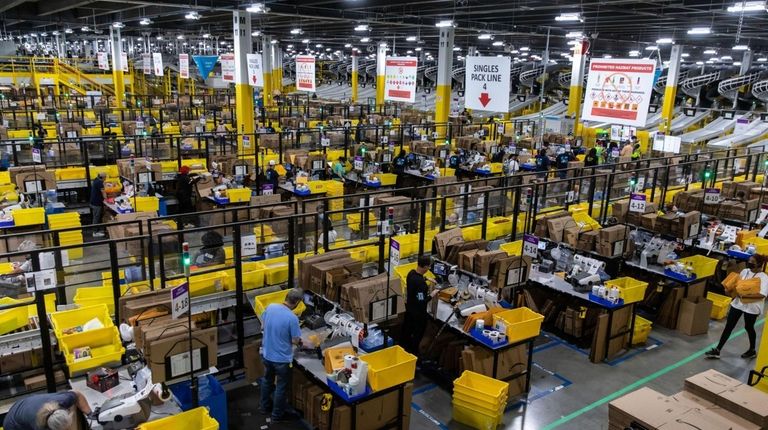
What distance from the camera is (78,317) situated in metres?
6.58

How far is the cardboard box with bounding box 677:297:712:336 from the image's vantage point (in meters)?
9.21

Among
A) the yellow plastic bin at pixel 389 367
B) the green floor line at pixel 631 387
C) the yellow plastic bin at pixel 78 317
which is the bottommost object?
the green floor line at pixel 631 387

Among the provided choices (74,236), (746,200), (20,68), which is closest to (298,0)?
(74,236)

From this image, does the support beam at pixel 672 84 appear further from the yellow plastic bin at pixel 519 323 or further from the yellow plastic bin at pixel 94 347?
the yellow plastic bin at pixel 94 347

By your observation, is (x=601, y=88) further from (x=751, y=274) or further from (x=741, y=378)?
(x=741, y=378)

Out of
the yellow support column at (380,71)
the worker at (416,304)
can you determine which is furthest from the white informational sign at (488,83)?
the yellow support column at (380,71)

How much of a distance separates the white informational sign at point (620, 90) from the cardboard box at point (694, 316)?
121 inches

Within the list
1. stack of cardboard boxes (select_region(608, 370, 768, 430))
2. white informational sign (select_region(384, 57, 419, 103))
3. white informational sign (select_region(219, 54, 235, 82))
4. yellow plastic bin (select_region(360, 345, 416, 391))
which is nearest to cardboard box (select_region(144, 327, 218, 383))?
yellow plastic bin (select_region(360, 345, 416, 391))

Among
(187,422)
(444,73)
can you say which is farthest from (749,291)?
(444,73)

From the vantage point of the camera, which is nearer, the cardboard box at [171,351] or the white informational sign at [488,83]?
the cardboard box at [171,351]

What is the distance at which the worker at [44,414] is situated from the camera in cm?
438

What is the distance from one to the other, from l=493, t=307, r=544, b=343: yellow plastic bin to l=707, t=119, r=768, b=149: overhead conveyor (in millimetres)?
24738

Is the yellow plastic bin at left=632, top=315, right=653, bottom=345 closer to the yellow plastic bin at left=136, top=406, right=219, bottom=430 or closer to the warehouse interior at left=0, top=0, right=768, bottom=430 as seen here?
the warehouse interior at left=0, top=0, right=768, bottom=430

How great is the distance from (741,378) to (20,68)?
38333 mm
